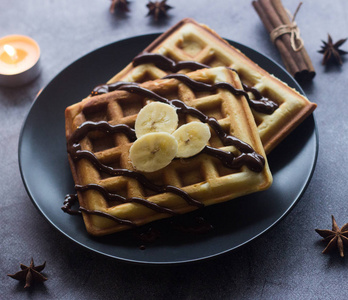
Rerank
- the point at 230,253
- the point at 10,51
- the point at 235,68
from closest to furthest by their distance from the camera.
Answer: the point at 230,253
the point at 235,68
the point at 10,51

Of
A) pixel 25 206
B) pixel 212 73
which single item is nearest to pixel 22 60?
pixel 25 206

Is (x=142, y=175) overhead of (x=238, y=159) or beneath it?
beneath

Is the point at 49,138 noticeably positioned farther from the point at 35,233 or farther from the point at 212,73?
the point at 212,73

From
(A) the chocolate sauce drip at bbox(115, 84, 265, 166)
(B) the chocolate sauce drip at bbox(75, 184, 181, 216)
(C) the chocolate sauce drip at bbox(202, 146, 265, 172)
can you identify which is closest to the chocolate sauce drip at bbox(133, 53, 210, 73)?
(A) the chocolate sauce drip at bbox(115, 84, 265, 166)

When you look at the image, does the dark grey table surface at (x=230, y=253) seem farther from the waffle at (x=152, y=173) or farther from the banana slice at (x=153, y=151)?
the banana slice at (x=153, y=151)

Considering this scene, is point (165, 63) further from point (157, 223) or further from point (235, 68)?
point (157, 223)

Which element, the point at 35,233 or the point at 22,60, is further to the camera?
the point at 22,60

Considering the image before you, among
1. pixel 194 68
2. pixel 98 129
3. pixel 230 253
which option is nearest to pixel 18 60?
pixel 98 129
